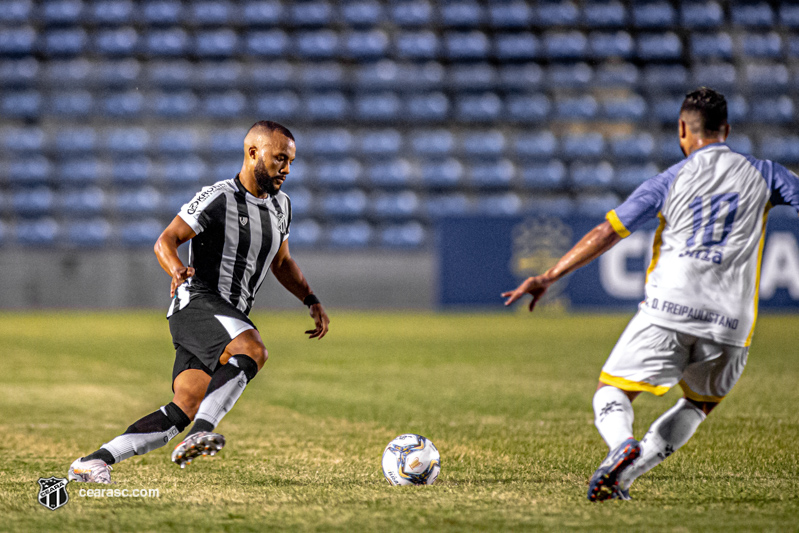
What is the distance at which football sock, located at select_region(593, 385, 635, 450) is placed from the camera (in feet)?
11.3

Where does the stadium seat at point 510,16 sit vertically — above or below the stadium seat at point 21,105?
above

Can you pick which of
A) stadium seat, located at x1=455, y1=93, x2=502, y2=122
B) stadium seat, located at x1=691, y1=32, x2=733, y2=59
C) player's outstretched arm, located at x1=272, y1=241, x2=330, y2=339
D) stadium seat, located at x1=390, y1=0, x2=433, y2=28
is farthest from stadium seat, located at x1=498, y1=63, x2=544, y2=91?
player's outstretched arm, located at x1=272, y1=241, x2=330, y2=339

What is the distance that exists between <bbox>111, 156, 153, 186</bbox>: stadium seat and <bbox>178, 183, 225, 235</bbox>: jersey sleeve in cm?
1567

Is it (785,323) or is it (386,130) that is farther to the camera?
(386,130)

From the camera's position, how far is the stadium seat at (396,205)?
62.1 ft

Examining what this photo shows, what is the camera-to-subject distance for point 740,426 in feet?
19.2

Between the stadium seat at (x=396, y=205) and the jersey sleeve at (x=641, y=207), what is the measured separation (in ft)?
50.2

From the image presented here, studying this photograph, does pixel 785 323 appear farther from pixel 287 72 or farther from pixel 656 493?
pixel 656 493

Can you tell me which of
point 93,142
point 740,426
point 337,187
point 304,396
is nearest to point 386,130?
point 337,187

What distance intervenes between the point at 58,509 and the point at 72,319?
1278 centimetres

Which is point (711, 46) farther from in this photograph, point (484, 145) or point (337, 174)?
point (337, 174)

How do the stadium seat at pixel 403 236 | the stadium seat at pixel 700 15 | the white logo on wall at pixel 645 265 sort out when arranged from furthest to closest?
the stadium seat at pixel 700 15, the stadium seat at pixel 403 236, the white logo on wall at pixel 645 265

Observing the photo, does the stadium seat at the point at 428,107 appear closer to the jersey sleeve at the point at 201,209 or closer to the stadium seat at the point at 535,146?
the stadium seat at the point at 535,146

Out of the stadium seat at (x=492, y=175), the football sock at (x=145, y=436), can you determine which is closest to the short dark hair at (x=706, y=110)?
the football sock at (x=145, y=436)
